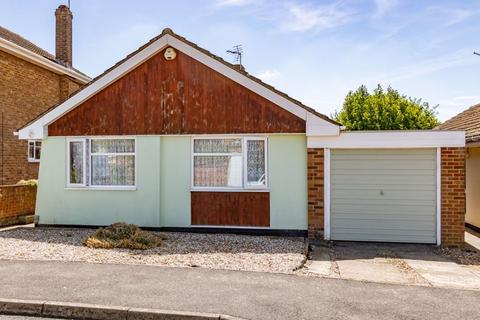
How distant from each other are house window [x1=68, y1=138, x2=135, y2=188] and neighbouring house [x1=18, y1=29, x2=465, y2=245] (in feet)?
0.09

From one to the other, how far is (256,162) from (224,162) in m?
0.79

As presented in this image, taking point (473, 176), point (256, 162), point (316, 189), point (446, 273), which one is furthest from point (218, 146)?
point (473, 176)

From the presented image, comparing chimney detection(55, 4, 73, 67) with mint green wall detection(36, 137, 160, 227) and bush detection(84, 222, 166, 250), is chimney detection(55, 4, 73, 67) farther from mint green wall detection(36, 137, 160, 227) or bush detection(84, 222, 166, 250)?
bush detection(84, 222, 166, 250)

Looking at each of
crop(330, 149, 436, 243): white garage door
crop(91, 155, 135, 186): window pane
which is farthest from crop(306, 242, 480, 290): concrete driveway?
crop(91, 155, 135, 186): window pane

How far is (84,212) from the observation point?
10.6 metres

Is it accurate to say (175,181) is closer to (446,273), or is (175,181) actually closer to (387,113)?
(446,273)

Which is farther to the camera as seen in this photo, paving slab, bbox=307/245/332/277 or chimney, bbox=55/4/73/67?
chimney, bbox=55/4/73/67

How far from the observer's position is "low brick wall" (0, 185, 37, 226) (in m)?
11.4

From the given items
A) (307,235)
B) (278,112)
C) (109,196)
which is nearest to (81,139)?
(109,196)

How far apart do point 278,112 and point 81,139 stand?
16.6 feet

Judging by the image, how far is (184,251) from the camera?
7.95 metres

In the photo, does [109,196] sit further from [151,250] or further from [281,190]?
[281,190]

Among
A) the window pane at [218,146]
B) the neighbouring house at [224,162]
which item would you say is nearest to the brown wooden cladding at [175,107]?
the neighbouring house at [224,162]

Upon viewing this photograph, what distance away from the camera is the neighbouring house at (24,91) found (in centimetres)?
1399
